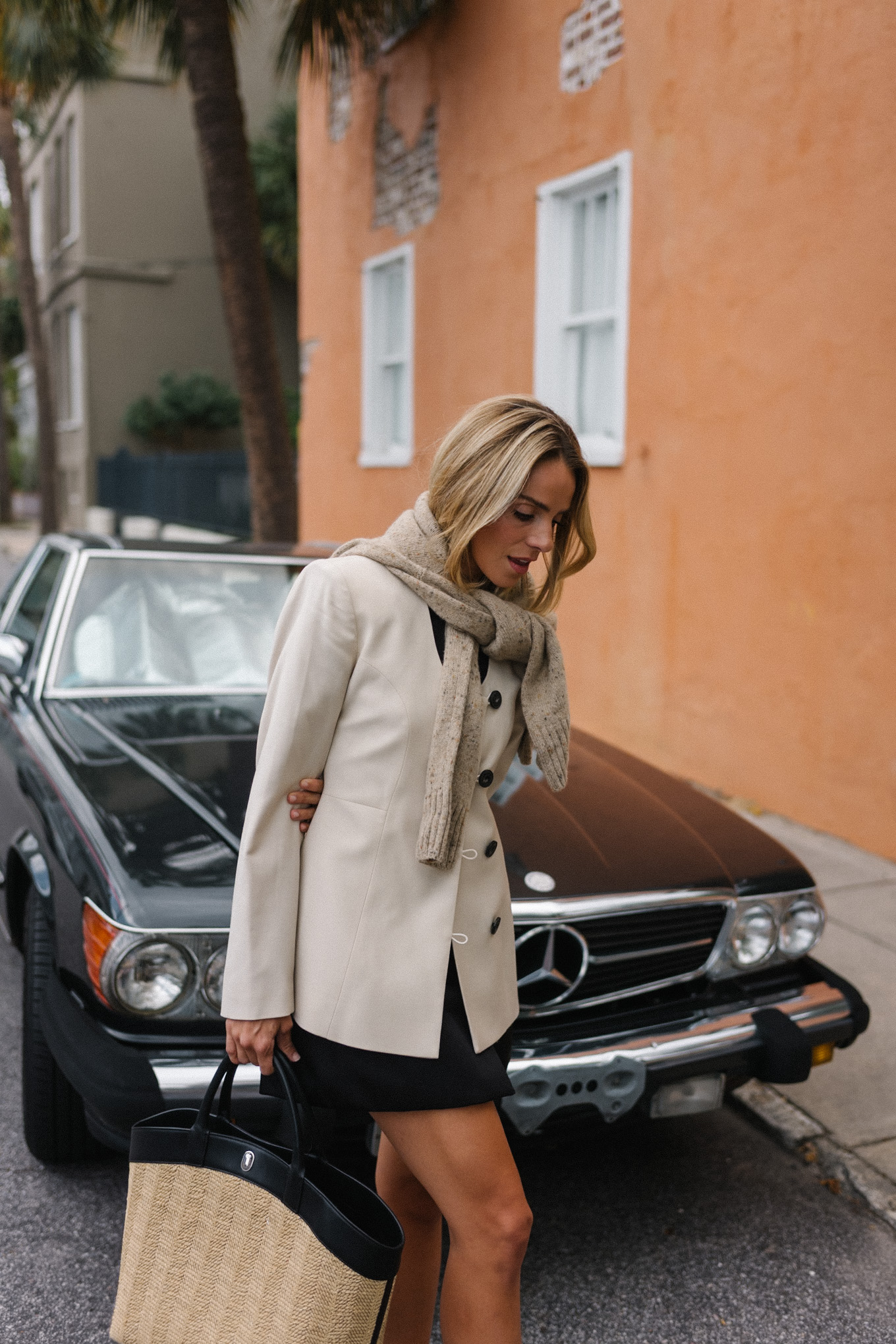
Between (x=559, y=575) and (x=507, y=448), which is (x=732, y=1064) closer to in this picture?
(x=559, y=575)

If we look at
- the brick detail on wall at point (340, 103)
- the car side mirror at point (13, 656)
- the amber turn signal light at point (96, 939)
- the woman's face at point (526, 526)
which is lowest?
the amber turn signal light at point (96, 939)

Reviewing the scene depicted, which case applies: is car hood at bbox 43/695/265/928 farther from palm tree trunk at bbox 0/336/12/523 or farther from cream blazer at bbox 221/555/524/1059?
palm tree trunk at bbox 0/336/12/523

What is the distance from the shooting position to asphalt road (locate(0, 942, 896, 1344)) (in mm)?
2641

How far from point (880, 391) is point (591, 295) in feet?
8.98

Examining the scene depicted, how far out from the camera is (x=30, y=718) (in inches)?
150

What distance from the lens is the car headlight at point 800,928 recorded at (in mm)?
3148

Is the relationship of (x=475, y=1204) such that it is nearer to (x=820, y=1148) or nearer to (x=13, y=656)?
(x=820, y=1148)

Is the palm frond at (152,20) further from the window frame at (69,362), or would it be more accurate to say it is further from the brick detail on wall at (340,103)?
the window frame at (69,362)

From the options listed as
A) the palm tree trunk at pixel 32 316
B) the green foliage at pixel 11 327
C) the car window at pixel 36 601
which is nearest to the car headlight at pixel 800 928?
the car window at pixel 36 601

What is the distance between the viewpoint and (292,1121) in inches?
70.4

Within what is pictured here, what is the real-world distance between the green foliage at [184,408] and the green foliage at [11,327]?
310 inches

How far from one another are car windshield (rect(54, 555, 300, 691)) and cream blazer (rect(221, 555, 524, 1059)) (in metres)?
2.30

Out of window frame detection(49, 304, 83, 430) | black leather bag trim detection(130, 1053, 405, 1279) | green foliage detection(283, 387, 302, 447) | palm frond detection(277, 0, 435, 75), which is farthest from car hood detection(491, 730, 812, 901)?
window frame detection(49, 304, 83, 430)

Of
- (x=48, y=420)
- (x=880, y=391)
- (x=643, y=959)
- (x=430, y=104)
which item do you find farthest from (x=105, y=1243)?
(x=48, y=420)
